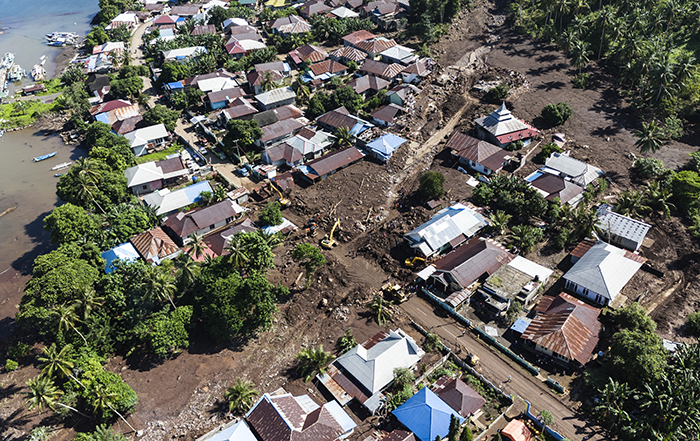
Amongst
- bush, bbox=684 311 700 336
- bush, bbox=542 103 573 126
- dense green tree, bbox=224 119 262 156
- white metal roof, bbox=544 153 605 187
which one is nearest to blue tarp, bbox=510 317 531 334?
bush, bbox=684 311 700 336

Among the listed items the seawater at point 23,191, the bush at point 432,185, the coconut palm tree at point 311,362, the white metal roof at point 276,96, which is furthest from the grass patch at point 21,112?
the coconut palm tree at point 311,362

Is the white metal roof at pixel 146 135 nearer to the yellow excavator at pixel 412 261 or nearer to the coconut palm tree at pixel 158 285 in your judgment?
the coconut palm tree at pixel 158 285

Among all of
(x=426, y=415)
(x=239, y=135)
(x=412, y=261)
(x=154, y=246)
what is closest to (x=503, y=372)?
(x=426, y=415)

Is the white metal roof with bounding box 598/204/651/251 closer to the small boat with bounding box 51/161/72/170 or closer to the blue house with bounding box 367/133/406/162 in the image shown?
the blue house with bounding box 367/133/406/162

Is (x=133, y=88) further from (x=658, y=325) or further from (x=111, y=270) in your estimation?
(x=658, y=325)

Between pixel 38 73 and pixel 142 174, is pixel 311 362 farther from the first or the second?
pixel 38 73
